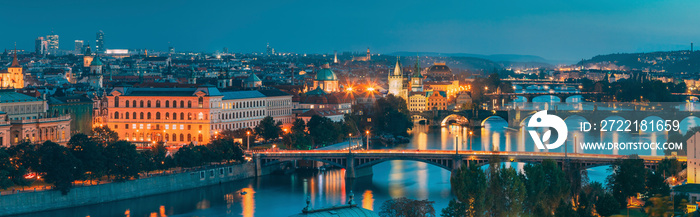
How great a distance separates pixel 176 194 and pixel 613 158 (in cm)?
1343

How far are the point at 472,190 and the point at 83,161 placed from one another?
40.5ft

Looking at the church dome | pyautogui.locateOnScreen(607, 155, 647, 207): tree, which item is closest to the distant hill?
the church dome

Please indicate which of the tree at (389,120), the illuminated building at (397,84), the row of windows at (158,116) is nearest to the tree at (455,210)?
the row of windows at (158,116)

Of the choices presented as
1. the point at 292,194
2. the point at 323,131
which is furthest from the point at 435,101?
the point at 292,194

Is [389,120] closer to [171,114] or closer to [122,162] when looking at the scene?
[171,114]

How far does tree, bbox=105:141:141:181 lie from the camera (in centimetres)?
3272

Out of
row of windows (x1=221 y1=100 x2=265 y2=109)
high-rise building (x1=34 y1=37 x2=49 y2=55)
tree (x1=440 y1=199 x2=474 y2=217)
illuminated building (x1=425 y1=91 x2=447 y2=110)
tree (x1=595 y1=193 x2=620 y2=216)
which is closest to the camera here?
tree (x1=440 y1=199 x2=474 y2=217)

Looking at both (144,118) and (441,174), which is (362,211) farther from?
(144,118)

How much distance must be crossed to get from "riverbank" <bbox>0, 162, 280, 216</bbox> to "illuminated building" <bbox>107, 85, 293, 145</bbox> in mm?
7457

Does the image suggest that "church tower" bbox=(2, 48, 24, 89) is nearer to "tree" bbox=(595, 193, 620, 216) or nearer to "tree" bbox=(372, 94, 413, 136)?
"tree" bbox=(372, 94, 413, 136)

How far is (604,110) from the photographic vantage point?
69375 mm

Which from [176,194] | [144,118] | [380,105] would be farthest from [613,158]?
[380,105]

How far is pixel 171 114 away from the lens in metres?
46.7

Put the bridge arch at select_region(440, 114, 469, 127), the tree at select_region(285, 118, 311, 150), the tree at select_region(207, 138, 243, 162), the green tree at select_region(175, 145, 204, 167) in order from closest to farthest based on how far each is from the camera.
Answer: the green tree at select_region(175, 145, 204, 167), the tree at select_region(207, 138, 243, 162), the tree at select_region(285, 118, 311, 150), the bridge arch at select_region(440, 114, 469, 127)
